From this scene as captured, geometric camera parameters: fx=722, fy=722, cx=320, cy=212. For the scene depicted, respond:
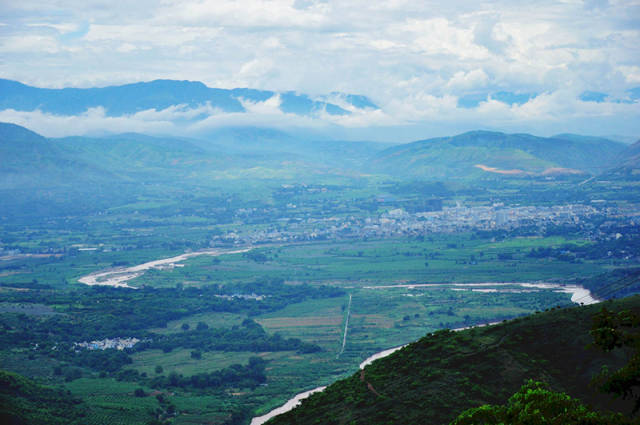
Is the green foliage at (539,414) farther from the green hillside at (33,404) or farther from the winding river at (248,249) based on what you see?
the green hillside at (33,404)

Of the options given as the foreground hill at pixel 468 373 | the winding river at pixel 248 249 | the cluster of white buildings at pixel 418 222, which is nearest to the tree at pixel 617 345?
the foreground hill at pixel 468 373

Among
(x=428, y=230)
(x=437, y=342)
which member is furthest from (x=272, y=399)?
(x=428, y=230)

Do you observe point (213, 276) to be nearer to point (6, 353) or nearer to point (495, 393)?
point (6, 353)

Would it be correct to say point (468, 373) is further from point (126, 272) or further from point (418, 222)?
point (418, 222)

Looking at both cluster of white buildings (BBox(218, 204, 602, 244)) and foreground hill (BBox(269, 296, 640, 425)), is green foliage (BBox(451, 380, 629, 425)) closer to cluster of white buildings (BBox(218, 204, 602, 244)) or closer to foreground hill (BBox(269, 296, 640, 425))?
foreground hill (BBox(269, 296, 640, 425))

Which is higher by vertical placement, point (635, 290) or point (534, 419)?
point (534, 419)

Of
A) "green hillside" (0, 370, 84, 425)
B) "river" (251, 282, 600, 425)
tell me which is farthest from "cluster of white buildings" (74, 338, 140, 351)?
"river" (251, 282, 600, 425)

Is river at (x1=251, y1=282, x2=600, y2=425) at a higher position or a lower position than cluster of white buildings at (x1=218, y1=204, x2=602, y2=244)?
lower

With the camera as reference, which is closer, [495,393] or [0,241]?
[495,393]

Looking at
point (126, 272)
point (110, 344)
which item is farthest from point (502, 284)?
point (126, 272)
